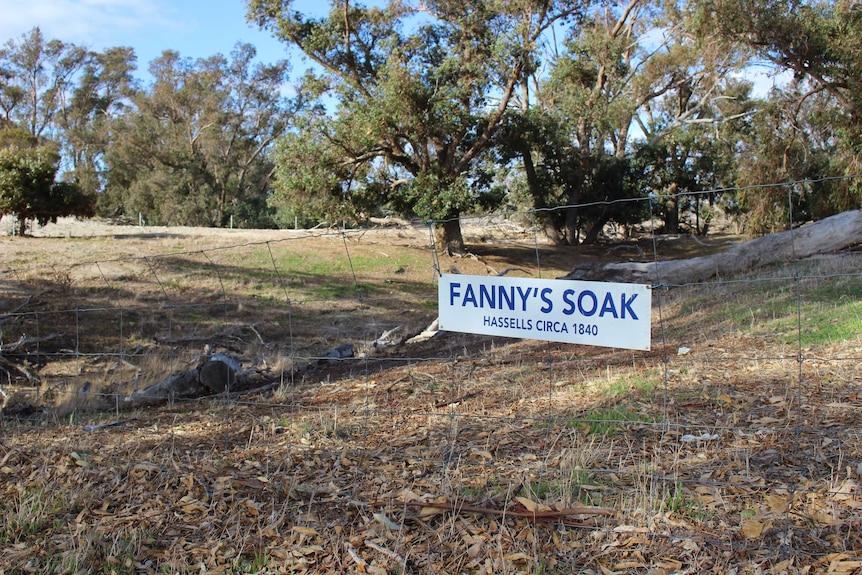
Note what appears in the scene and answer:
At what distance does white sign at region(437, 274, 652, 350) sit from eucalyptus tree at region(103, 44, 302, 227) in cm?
3915

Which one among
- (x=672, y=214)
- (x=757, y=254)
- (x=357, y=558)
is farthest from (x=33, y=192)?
(x=672, y=214)

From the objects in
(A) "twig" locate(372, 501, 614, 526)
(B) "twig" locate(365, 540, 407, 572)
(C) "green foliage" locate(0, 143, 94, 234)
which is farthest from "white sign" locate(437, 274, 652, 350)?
(C) "green foliage" locate(0, 143, 94, 234)

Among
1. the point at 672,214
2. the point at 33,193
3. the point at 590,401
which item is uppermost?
the point at 33,193

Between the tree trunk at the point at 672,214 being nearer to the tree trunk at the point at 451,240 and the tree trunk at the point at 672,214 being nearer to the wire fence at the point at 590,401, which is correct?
the tree trunk at the point at 451,240

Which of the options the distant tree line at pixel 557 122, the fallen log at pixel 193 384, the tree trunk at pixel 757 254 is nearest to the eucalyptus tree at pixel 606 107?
the distant tree line at pixel 557 122

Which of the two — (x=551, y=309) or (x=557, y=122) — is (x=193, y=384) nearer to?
(x=551, y=309)

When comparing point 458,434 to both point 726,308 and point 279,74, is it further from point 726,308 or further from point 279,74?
point 279,74

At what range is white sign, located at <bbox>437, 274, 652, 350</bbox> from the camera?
403 centimetres

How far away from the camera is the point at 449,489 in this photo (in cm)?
389

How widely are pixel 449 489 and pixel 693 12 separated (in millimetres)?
19214

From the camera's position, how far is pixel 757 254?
12656 millimetres

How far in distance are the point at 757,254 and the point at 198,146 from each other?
126 ft

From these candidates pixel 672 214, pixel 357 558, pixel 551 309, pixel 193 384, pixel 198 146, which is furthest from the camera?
pixel 198 146

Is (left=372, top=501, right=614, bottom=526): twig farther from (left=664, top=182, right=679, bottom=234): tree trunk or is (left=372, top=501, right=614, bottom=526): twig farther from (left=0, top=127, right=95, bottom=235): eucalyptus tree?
(left=664, top=182, right=679, bottom=234): tree trunk
